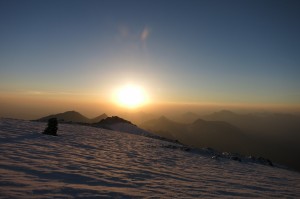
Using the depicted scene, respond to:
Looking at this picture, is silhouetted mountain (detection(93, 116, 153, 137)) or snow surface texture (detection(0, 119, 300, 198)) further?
silhouetted mountain (detection(93, 116, 153, 137))

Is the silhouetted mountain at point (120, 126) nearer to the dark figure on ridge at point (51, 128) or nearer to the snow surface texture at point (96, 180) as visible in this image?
the dark figure on ridge at point (51, 128)

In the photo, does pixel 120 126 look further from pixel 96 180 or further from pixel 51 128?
pixel 96 180

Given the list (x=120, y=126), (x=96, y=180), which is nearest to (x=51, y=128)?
(x=96, y=180)

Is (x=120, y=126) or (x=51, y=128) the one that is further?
(x=120, y=126)

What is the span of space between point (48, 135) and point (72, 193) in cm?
1289

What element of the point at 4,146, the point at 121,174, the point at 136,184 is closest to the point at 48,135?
the point at 4,146

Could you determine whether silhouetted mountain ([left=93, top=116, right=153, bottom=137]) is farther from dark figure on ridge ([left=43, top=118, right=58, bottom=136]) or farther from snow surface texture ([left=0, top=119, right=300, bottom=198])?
snow surface texture ([left=0, top=119, right=300, bottom=198])

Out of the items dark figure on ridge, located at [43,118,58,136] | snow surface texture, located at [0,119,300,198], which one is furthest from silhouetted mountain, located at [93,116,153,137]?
snow surface texture, located at [0,119,300,198]

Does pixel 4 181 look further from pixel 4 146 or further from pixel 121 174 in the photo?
pixel 4 146

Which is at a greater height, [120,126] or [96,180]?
[120,126]

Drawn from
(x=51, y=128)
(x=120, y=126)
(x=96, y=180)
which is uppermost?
(x=120, y=126)

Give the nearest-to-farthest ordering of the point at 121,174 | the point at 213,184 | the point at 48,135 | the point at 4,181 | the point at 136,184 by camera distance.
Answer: the point at 4,181, the point at 136,184, the point at 121,174, the point at 213,184, the point at 48,135

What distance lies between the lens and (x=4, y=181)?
727 centimetres

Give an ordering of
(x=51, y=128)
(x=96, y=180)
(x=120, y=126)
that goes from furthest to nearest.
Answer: (x=120, y=126) → (x=51, y=128) → (x=96, y=180)
